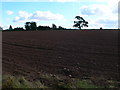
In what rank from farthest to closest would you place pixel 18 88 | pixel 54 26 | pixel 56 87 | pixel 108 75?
pixel 54 26 → pixel 108 75 → pixel 56 87 → pixel 18 88

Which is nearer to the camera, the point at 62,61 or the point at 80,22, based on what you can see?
the point at 62,61

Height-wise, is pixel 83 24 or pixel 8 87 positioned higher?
pixel 83 24

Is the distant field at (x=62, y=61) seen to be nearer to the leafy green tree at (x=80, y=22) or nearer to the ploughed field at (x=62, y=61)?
the ploughed field at (x=62, y=61)

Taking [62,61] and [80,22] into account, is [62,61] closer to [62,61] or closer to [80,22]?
[62,61]

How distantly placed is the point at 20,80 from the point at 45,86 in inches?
35.5

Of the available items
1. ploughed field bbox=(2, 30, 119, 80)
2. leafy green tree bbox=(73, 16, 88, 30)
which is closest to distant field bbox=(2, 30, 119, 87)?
ploughed field bbox=(2, 30, 119, 80)

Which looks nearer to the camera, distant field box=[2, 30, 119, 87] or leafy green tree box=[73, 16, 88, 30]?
distant field box=[2, 30, 119, 87]

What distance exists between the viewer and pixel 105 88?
5559 mm

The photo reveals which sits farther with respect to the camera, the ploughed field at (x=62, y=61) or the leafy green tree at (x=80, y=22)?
the leafy green tree at (x=80, y=22)

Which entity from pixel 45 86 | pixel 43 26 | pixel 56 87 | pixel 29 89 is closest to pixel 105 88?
pixel 56 87

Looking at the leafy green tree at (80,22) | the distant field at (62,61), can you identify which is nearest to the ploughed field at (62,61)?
the distant field at (62,61)

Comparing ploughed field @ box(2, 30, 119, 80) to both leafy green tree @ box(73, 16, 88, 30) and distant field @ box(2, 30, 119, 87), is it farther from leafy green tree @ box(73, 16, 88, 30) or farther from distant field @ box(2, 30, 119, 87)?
leafy green tree @ box(73, 16, 88, 30)

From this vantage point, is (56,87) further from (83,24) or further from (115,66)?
(83,24)

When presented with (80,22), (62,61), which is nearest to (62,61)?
(62,61)
